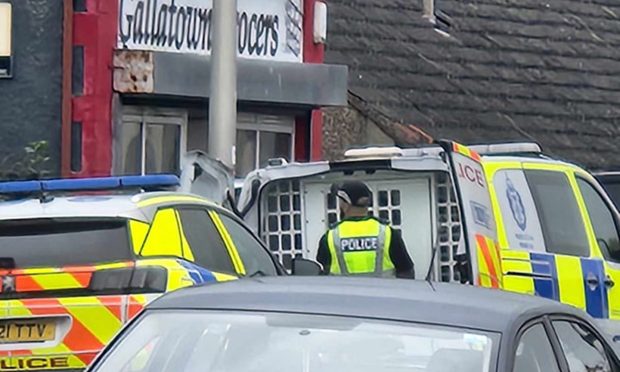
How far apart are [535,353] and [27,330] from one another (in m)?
3.42

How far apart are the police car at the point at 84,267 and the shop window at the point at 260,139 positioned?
7919 millimetres

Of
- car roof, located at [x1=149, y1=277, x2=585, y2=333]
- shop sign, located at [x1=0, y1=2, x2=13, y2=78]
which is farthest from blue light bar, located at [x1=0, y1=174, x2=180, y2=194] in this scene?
shop sign, located at [x1=0, y1=2, x2=13, y2=78]

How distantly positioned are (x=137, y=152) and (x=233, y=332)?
1062cm

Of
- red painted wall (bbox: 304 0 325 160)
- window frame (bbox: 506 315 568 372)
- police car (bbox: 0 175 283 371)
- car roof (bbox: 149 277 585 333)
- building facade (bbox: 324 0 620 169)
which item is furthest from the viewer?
building facade (bbox: 324 0 620 169)

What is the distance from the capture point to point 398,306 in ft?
18.8

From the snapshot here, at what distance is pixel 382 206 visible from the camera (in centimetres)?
1174

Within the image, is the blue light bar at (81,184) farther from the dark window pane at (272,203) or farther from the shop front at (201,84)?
the shop front at (201,84)

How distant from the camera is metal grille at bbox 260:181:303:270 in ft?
38.2

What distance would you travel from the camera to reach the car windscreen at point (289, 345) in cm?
555

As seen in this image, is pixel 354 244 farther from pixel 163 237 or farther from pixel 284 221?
pixel 163 237

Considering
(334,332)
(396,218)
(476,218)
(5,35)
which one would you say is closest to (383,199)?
(396,218)

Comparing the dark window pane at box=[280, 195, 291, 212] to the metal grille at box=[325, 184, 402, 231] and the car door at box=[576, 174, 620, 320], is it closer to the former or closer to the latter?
the metal grille at box=[325, 184, 402, 231]

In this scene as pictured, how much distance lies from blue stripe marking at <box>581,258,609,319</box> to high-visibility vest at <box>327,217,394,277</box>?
63.6 inches

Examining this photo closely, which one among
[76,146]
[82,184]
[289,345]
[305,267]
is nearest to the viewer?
[289,345]
